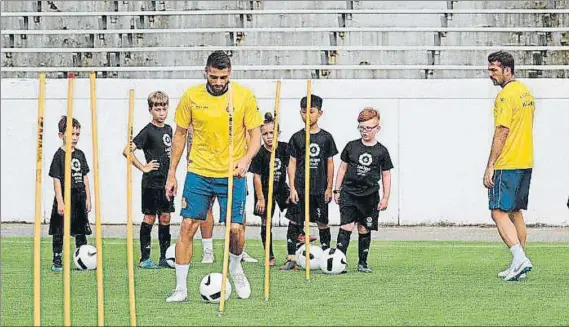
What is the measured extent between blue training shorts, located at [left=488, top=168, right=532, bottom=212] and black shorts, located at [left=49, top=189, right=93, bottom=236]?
3910 mm

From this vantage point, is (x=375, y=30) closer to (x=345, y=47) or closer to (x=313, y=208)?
(x=345, y=47)

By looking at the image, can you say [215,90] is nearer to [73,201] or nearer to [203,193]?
[203,193]

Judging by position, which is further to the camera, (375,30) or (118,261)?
(375,30)

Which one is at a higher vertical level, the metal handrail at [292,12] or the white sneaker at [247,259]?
the metal handrail at [292,12]

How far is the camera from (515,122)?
1067 centimetres

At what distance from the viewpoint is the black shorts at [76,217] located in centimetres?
1135

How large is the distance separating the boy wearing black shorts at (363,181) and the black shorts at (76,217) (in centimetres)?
247

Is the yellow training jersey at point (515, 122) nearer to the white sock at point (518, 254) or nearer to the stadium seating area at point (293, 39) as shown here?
the white sock at point (518, 254)

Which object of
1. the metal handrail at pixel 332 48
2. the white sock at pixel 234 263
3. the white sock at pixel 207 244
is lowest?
the white sock at pixel 207 244

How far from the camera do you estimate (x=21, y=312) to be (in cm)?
849

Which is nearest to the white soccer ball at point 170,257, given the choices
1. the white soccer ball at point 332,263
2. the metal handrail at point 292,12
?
the white soccer ball at point 332,263

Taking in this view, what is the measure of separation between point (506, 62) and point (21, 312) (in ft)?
16.0

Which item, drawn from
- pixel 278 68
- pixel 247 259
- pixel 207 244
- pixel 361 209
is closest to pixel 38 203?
pixel 361 209

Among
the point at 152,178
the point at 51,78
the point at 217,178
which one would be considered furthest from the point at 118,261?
the point at 51,78
